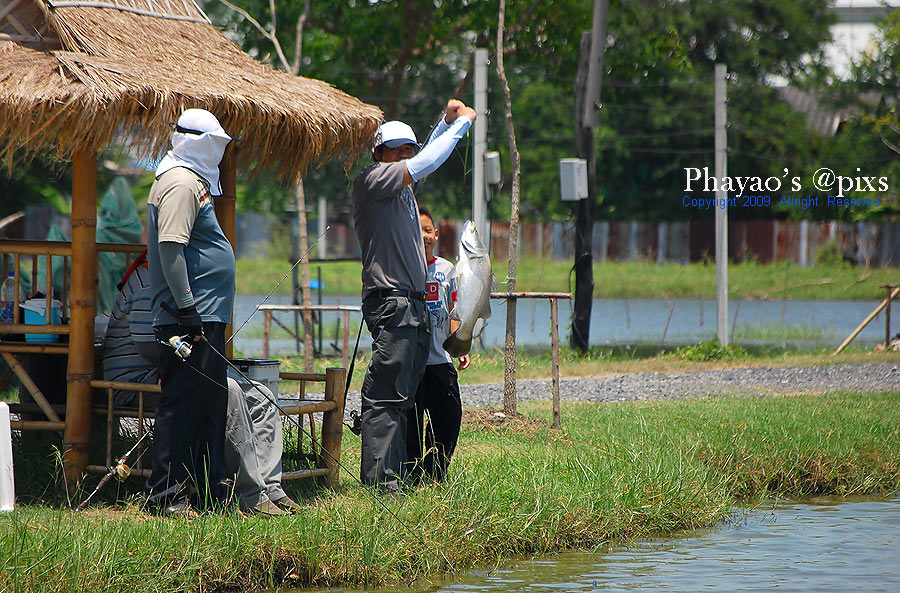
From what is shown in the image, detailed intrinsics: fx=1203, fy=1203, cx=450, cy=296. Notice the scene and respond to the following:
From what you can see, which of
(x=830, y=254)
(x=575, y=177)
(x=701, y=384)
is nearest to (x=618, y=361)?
(x=701, y=384)

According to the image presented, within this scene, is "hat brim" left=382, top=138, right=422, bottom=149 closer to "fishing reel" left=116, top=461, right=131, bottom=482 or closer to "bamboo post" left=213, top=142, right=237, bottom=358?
"bamboo post" left=213, top=142, right=237, bottom=358

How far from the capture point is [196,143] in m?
5.85

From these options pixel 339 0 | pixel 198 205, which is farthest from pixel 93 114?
pixel 339 0

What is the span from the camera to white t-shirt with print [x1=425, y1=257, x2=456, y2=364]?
6.59 metres

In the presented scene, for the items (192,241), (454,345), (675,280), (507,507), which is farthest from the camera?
(675,280)

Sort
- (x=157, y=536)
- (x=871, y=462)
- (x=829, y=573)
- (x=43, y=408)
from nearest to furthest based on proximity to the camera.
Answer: (x=157, y=536) < (x=829, y=573) < (x=43, y=408) < (x=871, y=462)

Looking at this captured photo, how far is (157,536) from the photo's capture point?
5312mm

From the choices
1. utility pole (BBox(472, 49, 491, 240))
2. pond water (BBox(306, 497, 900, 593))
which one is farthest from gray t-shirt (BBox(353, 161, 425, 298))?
utility pole (BBox(472, 49, 491, 240))

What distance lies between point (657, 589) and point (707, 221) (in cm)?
3207

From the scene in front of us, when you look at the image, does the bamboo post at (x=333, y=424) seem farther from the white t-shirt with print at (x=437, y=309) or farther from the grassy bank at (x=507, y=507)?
the white t-shirt with print at (x=437, y=309)

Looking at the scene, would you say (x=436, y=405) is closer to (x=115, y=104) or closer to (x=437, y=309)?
(x=437, y=309)

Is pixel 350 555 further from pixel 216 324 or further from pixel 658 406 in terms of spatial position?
pixel 658 406

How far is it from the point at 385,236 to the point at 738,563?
2.51 metres

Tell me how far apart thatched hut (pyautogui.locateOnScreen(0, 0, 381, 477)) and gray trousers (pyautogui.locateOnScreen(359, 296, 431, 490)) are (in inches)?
49.4
